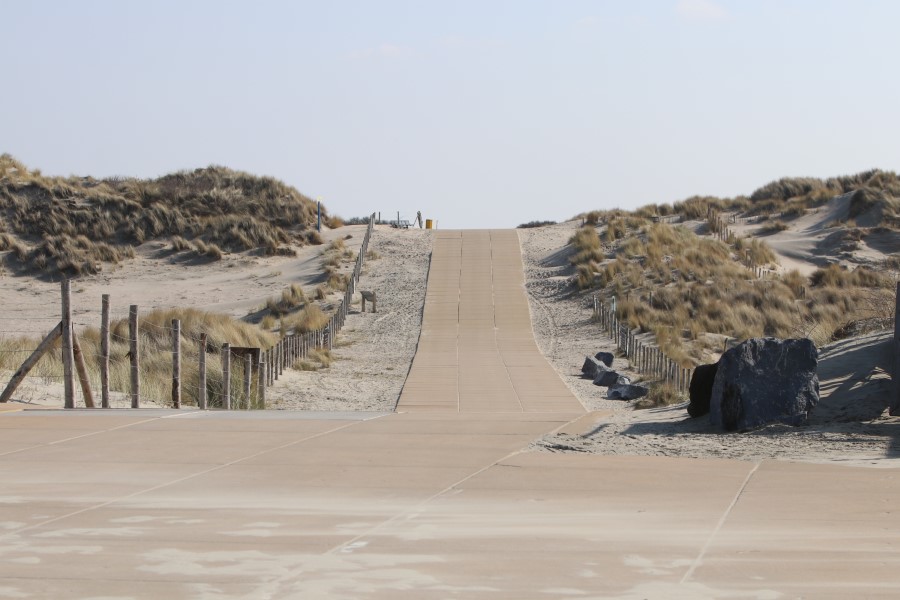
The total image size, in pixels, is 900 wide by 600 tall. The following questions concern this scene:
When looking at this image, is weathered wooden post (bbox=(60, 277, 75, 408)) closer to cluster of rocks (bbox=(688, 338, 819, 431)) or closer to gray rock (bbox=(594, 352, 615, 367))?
cluster of rocks (bbox=(688, 338, 819, 431))

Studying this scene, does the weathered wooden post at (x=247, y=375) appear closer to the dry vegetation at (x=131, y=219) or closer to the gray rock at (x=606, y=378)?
the gray rock at (x=606, y=378)

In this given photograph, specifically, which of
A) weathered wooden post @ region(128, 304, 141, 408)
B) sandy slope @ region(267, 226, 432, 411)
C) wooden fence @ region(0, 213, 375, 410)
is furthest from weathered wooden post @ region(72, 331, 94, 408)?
sandy slope @ region(267, 226, 432, 411)

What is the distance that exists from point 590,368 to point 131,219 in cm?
3540

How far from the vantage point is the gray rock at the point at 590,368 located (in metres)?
28.1

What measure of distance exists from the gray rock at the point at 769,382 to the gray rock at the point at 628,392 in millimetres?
10076

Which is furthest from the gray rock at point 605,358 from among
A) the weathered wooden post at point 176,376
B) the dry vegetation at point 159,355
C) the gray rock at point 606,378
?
the weathered wooden post at point 176,376

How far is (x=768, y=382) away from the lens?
544 inches

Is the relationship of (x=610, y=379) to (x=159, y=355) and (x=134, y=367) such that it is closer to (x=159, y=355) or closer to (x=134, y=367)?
(x=159, y=355)

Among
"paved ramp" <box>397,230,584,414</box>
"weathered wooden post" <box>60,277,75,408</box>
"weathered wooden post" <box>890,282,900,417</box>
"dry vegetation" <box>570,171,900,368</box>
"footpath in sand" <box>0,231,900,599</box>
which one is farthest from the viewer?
"dry vegetation" <box>570,171,900,368</box>

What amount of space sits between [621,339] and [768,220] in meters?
28.3

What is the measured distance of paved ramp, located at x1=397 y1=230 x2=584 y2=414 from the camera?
23188 mm

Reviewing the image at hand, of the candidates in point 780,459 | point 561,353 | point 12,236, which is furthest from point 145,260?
point 780,459

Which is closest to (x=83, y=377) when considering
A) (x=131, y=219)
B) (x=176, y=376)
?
(x=176, y=376)

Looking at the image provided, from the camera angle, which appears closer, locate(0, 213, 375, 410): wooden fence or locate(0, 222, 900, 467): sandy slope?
locate(0, 222, 900, 467): sandy slope
